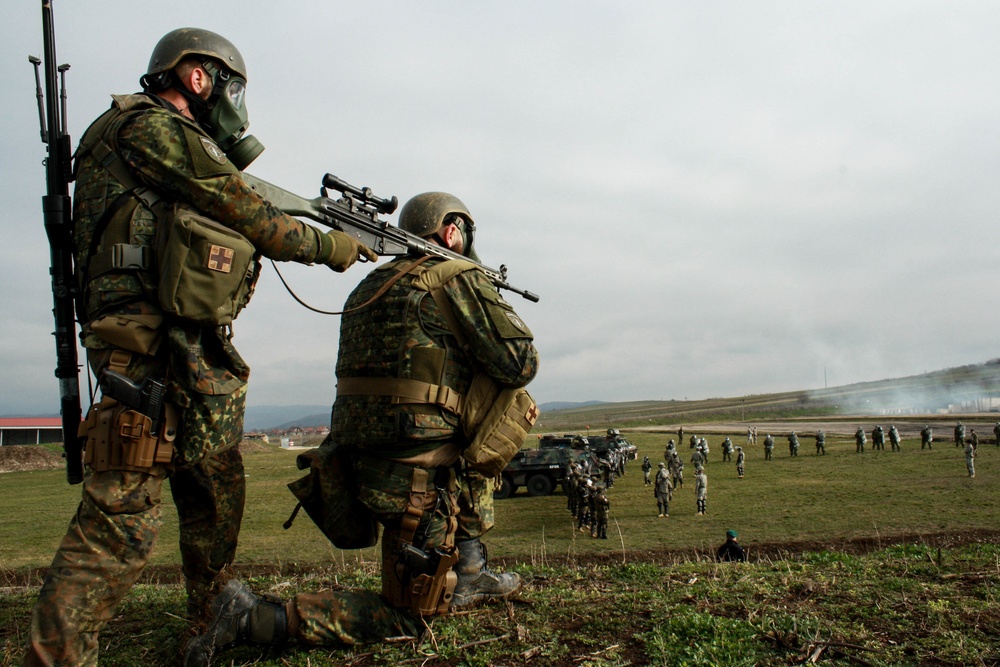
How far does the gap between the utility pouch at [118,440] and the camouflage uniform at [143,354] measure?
0.16ft

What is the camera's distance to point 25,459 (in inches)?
1344

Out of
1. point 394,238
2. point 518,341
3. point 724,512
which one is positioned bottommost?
point 724,512

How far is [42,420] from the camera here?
147ft

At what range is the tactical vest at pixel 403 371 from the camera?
3.60m

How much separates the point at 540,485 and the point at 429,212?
1801 centimetres

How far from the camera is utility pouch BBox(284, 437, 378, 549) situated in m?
3.87

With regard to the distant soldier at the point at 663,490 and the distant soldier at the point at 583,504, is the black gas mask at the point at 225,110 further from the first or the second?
the distant soldier at the point at 663,490

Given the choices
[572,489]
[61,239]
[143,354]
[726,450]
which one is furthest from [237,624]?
[726,450]

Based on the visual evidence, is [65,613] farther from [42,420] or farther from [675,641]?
[42,420]

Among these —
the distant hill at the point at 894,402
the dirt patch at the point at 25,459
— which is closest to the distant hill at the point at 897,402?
the distant hill at the point at 894,402

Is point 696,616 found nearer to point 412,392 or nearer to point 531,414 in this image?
point 531,414

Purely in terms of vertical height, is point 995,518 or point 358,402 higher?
point 358,402

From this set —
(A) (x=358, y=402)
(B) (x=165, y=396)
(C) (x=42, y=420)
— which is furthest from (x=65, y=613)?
(C) (x=42, y=420)

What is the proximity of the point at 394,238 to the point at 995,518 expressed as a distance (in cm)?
1387
